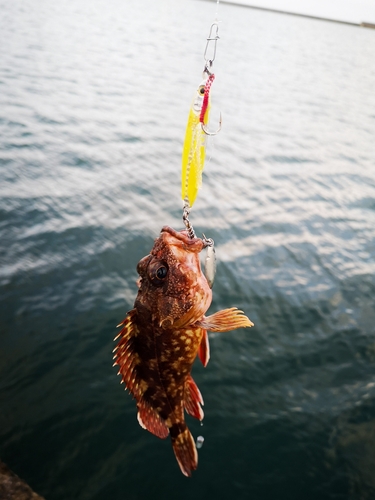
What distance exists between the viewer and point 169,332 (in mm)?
3273

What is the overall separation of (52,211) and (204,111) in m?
8.00

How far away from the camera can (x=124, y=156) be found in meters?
14.9

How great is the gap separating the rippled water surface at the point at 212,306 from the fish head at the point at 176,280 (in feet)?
11.1

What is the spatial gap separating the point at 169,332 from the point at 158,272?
0.50 m

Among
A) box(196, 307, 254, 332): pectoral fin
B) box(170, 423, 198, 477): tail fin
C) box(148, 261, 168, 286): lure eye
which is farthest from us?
box(170, 423, 198, 477): tail fin

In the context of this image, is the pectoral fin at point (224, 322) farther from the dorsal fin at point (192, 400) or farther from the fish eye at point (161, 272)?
the dorsal fin at point (192, 400)

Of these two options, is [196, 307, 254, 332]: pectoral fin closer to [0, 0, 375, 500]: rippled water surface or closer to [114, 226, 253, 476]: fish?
[114, 226, 253, 476]: fish

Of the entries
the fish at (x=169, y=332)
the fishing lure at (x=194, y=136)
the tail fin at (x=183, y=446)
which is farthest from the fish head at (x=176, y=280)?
the tail fin at (x=183, y=446)

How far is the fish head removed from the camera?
3.04 metres

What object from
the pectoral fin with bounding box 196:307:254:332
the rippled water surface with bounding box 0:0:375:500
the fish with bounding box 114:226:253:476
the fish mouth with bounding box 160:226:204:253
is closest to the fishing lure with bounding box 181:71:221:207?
the fish mouth with bounding box 160:226:204:253

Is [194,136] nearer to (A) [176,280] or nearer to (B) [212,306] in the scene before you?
(A) [176,280]

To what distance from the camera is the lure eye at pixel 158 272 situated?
3.06 m

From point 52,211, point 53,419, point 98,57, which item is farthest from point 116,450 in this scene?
point 98,57

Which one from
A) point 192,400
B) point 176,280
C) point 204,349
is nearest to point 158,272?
point 176,280
